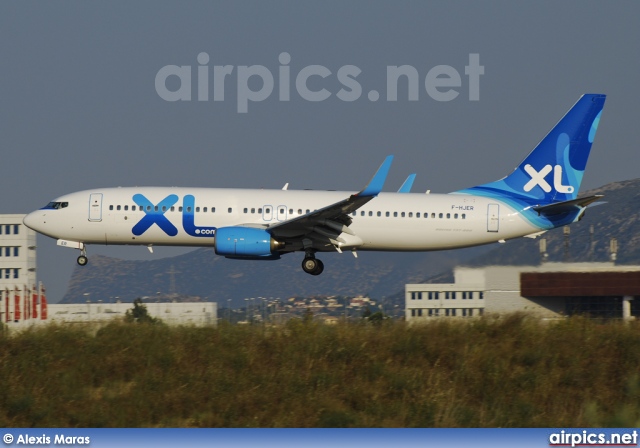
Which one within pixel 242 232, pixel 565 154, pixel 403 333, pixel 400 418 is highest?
pixel 565 154

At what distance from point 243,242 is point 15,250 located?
263ft

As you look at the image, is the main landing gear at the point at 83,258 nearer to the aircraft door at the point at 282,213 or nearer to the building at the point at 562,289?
the aircraft door at the point at 282,213

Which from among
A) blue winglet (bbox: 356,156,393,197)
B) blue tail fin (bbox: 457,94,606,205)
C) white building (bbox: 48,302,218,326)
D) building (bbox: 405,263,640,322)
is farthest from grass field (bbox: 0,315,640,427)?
building (bbox: 405,263,640,322)

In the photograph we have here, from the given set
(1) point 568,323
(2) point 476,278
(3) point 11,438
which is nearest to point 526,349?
(1) point 568,323

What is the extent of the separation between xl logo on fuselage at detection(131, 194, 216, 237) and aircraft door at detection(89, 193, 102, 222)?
1.53 meters

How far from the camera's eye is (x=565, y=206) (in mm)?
34375

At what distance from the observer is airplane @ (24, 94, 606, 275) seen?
1369 inches

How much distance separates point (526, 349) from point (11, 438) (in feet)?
41.0

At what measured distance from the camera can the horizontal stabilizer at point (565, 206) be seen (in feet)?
110

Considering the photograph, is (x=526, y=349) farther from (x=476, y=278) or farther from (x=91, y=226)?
(x=476, y=278)

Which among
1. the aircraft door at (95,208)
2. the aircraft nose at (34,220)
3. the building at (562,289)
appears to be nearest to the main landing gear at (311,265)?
the aircraft door at (95,208)

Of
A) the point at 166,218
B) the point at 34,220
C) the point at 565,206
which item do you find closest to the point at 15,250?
the point at 34,220

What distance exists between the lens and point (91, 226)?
35562mm

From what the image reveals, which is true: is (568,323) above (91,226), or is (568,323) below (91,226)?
below
